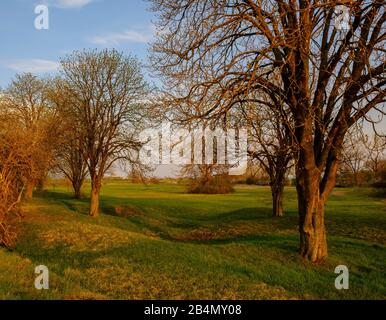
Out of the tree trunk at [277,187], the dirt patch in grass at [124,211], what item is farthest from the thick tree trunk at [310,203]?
the dirt patch in grass at [124,211]

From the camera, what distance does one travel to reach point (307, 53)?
1146 centimetres

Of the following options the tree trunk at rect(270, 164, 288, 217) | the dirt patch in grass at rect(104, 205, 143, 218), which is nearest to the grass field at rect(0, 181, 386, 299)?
the tree trunk at rect(270, 164, 288, 217)

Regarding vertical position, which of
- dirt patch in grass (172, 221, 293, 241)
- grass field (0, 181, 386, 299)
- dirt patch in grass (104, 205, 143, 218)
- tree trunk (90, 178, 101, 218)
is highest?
tree trunk (90, 178, 101, 218)

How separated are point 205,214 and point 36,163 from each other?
21326mm

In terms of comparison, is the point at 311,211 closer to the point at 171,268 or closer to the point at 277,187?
the point at 171,268

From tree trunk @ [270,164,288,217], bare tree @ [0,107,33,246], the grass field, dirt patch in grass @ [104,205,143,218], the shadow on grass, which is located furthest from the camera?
dirt patch in grass @ [104,205,143,218]

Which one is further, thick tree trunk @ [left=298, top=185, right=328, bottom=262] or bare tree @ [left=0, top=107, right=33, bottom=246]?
bare tree @ [left=0, top=107, right=33, bottom=246]

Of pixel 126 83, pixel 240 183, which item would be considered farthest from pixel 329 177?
pixel 240 183

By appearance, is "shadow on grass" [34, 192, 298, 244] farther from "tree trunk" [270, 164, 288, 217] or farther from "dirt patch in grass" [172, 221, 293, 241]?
"tree trunk" [270, 164, 288, 217]

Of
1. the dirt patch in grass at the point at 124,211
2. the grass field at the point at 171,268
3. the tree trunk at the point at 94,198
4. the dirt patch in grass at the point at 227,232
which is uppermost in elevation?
the tree trunk at the point at 94,198

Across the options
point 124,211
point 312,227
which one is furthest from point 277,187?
point 312,227

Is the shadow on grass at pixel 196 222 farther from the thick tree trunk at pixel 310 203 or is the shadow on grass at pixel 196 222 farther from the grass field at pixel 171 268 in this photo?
the thick tree trunk at pixel 310 203

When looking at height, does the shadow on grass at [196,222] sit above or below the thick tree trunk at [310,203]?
below

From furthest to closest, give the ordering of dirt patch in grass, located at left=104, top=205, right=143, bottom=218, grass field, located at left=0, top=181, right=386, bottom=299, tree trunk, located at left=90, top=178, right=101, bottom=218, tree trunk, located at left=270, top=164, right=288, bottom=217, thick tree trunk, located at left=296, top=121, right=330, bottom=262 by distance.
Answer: dirt patch in grass, located at left=104, top=205, right=143, bottom=218
tree trunk, located at left=90, top=178, right=101, bottom=218
tree trunk, located at left=270, top=164, right=288, bottom=217
thick tree trunk, located at left=296, top=121, right=330, bottom=262
grass field, located at left=0, top=181, right=386, bottom=299
